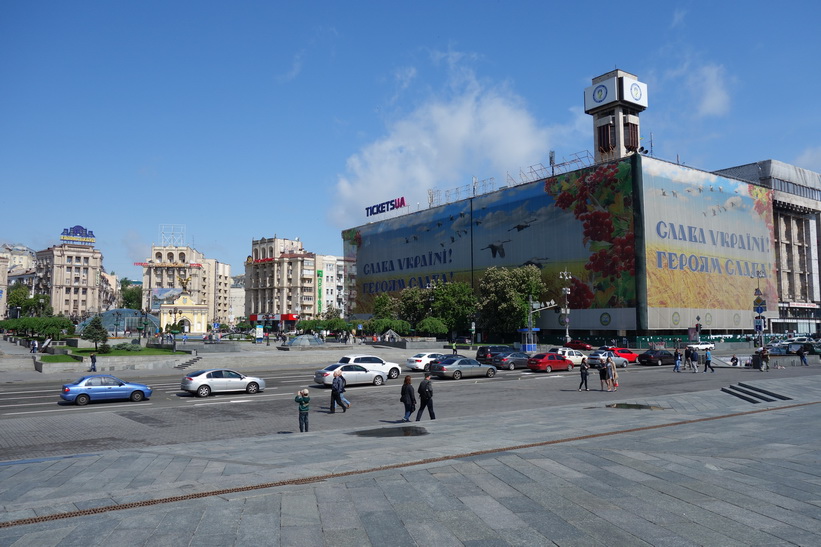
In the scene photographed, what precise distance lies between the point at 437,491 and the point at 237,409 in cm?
1555

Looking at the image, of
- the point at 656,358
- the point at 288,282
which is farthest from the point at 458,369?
the point at 288,282

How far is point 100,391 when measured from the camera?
25.4 m

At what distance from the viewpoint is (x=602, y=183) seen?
74.1 m

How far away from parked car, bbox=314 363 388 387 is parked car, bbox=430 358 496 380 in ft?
13.8

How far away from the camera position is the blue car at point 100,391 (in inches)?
969

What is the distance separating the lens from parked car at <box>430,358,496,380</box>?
35.4 m

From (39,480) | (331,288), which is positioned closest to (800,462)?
(39,480)

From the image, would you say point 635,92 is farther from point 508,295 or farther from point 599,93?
point 508,295

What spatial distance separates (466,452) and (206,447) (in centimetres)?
653

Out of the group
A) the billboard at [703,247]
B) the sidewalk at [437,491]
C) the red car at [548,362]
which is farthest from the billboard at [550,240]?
the sidewalk at [437,491]

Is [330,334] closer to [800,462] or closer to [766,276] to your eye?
[766,276]

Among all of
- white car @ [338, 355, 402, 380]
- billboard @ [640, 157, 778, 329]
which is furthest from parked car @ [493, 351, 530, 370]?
billboard @ [640, 157, 778, 329]

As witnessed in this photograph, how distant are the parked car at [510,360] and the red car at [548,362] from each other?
111 cm

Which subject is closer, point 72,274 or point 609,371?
point 609,371
